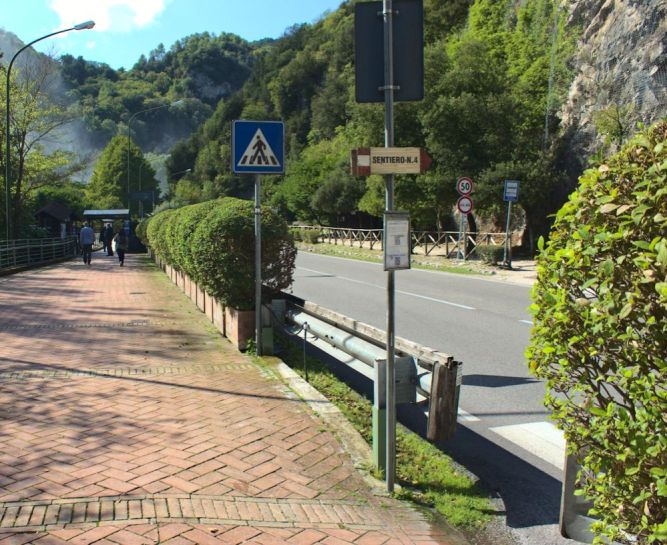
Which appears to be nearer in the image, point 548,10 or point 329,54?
point 548,10

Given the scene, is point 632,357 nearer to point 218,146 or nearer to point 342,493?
point 342,493

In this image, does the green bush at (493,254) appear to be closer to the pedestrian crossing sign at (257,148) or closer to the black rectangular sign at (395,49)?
the pedestrian crossing sign at (257,148)

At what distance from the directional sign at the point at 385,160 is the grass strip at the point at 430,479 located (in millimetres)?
1979

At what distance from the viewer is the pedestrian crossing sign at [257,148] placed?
7298mm

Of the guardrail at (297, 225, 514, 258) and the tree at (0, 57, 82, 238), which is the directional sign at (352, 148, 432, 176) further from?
the tree at (0, 57, 82, 238)

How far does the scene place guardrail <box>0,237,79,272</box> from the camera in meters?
21.7

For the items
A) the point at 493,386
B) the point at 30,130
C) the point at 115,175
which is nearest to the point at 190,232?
the point at 493,386

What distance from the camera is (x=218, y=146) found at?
125m

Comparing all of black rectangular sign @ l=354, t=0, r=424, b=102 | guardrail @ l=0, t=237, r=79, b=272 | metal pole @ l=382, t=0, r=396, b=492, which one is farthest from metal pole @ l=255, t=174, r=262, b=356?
guardrail @ l=0, t=237, r=79, b=272

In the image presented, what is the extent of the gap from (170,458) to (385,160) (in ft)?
7.98

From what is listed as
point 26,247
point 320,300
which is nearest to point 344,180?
point 26,247

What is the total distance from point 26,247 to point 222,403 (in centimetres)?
2138

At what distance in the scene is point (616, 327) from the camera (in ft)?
6.53

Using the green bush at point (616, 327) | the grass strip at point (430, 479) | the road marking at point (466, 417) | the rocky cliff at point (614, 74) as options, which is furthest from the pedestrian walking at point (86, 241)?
the green bush at point (616, 327)
